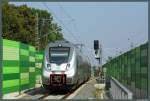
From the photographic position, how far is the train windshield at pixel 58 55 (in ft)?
103

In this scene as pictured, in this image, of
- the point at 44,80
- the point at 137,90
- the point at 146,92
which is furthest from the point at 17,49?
the point at 146,92

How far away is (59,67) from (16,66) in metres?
4.65

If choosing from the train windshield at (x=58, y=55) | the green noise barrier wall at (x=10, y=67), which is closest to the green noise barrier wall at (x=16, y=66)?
the green noise barrier wall at (x=10, y=67)

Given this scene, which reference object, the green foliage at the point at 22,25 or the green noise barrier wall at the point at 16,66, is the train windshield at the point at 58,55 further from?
the green foliage at the point at 22,25

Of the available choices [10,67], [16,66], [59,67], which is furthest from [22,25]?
[10,67]

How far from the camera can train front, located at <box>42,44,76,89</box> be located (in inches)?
1208

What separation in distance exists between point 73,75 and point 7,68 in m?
7.10

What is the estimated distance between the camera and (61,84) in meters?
30.7

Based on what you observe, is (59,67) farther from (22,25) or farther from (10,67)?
(22,25)

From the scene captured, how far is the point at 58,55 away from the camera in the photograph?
31.5 metres

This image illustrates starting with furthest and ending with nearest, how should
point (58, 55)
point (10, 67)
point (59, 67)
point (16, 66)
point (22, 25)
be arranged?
point (22, 25) < point (58, 55) < point (59, 67) < point (16, 66) < point (10, 67)

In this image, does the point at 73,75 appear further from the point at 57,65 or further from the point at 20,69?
the point at 20,69

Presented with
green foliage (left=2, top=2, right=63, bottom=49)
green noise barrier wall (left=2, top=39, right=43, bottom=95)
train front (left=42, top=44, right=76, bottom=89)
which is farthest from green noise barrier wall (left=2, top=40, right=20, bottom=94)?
green foliage (left=2, top=2, right=63, bottom=49)

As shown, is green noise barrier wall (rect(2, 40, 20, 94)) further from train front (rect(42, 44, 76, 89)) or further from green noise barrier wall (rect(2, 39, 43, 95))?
train front (rect(42, 44, 76, 89))
